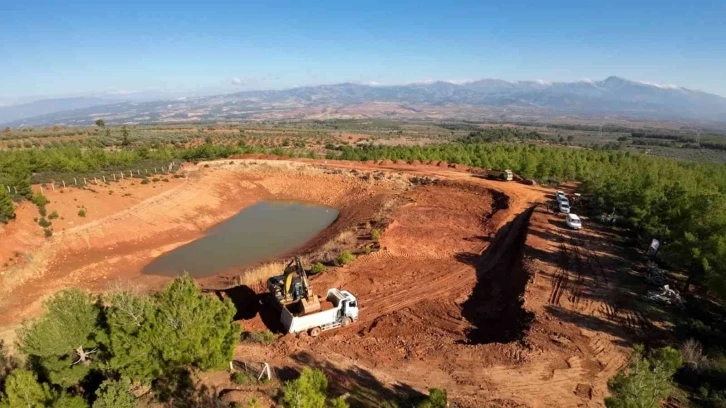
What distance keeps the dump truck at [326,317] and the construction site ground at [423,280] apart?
0.43 m

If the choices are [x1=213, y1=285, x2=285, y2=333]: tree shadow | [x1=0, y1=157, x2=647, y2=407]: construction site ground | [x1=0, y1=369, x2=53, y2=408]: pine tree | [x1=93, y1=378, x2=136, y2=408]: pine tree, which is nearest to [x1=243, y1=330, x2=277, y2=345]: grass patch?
[x1=0, y1=157, x2=647, y2=407]: construction site ground

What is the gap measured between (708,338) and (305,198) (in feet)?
132

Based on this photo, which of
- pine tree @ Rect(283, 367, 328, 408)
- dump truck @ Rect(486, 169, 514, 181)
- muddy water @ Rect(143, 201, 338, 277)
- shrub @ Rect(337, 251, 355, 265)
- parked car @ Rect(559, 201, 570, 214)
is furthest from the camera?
dump truck @ Rect(486, 169, 514, 181)

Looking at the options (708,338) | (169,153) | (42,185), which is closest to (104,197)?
(42,185)

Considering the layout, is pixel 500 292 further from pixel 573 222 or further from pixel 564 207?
pixel 564 207

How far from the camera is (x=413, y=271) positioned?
24625mm

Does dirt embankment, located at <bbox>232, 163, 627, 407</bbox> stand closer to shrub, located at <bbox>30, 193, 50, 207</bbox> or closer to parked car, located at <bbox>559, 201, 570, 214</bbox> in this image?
parked car, located at <bbox>559, 201, 570, 214</bbox>

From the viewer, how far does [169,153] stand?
187ft

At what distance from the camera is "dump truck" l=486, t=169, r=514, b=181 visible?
46562mm

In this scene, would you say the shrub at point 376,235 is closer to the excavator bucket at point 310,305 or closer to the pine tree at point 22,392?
the excavator bucket at point 310,305

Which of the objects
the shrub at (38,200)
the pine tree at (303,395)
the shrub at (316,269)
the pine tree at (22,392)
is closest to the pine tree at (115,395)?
the pine tree at (22,392)

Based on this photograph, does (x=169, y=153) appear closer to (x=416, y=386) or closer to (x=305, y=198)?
(x=305, y=198)

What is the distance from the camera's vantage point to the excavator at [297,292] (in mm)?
18203

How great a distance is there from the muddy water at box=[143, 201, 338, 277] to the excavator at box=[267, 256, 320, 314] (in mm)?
13006
